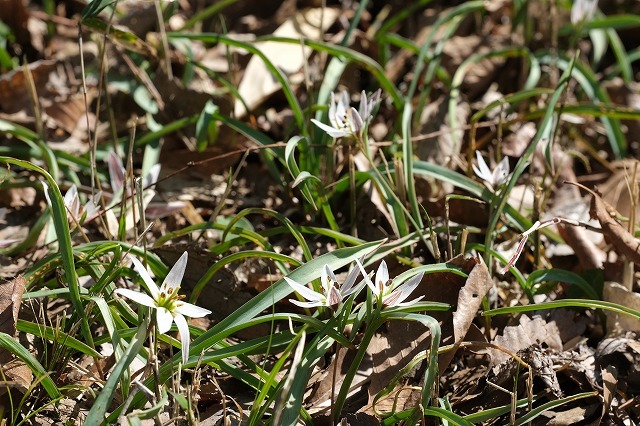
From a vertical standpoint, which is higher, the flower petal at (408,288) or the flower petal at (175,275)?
the flower petal at (175,275)

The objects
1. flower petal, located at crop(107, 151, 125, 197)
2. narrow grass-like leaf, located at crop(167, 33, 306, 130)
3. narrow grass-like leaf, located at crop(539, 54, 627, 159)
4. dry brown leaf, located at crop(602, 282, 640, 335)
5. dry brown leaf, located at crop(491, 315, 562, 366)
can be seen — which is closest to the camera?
dry brown leaf, located at crop(491, 315, 562, 366)

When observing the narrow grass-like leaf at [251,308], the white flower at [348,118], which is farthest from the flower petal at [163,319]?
the white flower at [348,118]

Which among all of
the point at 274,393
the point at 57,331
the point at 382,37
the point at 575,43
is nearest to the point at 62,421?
the point at 57,331

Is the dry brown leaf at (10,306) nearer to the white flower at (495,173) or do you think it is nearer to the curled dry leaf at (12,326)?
the curled dry leaf at (12,326)

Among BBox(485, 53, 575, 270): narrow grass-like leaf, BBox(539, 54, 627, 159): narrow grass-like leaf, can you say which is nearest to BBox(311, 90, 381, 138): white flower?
BBox(485, 53, 575, 270): narrow grass-like leaf

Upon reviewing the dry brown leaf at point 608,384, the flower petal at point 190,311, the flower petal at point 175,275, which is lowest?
the dry brown leaf at point 608,384

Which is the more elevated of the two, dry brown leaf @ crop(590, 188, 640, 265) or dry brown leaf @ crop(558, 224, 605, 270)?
dry brown leaf @ crop(590, 188, 640, 265)

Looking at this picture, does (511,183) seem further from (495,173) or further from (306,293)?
(306,293)

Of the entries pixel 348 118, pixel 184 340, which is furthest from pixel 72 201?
pixel 348 118

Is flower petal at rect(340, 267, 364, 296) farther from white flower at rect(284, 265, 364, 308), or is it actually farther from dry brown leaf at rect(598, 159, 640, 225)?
dry brown leaf at rect(598, 159, 640, 225)
